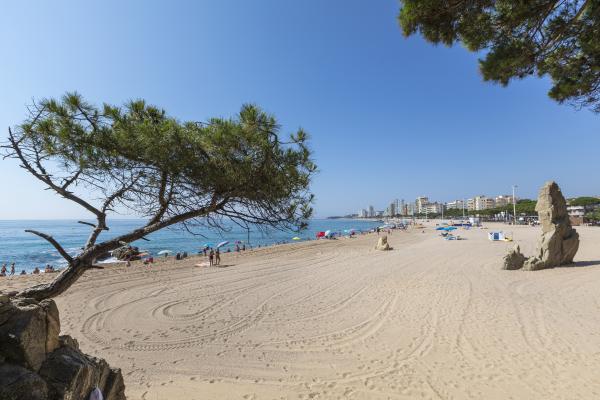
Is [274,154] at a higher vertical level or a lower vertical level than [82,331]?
higher

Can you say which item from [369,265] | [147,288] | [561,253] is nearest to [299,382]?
[147,288]

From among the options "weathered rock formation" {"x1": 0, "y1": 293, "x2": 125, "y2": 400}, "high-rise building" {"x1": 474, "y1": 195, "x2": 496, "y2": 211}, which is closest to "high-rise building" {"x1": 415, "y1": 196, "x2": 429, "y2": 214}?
"high-rise building" {"x1": 474, "y1": 195, "x2": 496, "y2": 211}

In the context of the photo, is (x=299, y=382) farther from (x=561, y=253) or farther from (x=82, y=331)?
(x=561, y=253)

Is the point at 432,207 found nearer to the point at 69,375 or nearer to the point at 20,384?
the point at 69,375

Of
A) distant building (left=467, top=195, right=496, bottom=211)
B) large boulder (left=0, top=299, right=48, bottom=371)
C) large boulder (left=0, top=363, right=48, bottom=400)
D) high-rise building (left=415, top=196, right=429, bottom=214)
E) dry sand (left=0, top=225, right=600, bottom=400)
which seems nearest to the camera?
large boulder (left=0, top=363, right=48, bottom=400)

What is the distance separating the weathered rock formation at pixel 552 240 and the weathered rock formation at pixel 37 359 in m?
16.2

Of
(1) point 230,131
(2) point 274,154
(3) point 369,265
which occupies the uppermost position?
(1) point 230,131

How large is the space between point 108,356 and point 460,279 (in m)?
12.5

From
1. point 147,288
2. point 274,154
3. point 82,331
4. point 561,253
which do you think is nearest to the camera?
point 274,154

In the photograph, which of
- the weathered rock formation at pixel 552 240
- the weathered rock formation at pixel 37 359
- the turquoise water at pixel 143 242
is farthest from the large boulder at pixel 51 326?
the weathered rock formation at pixel 552 240

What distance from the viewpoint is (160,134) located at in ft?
9.79

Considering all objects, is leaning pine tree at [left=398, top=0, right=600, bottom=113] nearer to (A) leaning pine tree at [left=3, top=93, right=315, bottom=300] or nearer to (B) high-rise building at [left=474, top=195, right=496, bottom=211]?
(A) leaning pine tree at [left=3, top=93, right=315, bottom=300]

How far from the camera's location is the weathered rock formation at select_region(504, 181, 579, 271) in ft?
42.7

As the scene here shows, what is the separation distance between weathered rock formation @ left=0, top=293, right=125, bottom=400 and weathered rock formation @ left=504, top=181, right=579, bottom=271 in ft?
53.3
